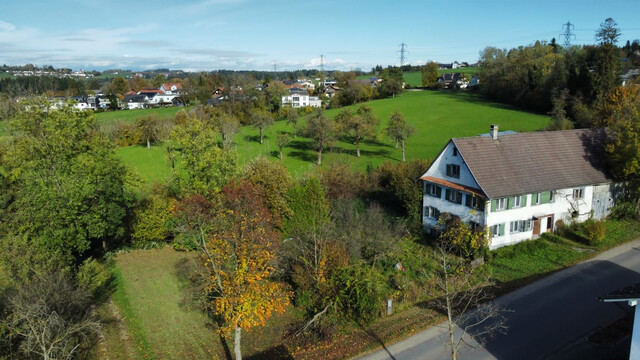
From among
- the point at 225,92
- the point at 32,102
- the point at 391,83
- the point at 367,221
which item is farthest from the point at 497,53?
the point at 32,102

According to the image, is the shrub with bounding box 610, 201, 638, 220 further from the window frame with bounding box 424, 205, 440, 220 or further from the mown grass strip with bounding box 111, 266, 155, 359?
the mown grass strip with bounding box 111, 266, 155, 359

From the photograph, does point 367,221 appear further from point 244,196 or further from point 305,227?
point 244,196

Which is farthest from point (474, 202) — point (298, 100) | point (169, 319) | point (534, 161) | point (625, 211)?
point (298, 100)

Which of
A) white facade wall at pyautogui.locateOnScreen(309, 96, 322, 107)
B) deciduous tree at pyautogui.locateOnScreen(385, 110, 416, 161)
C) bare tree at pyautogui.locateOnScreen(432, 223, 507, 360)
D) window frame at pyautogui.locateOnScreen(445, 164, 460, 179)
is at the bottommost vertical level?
bare tree at pyautogui.locateOnScreen(432, 223, 507, 360)

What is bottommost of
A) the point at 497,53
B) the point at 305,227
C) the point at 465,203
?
the point at 305,227

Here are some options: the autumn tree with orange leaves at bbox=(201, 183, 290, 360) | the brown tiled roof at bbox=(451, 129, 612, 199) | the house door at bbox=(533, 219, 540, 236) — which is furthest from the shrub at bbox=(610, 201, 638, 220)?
the autumn tree with orange leaves at bbox=(201, 183, 290, 360)

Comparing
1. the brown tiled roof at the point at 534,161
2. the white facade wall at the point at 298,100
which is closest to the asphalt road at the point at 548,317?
the brown tiled roof at the point at 534,161
